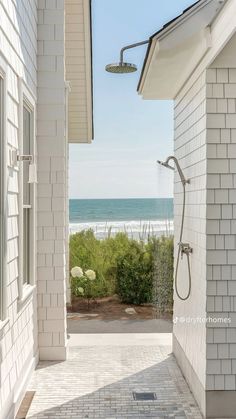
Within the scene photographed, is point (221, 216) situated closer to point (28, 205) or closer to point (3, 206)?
point (3, 206)

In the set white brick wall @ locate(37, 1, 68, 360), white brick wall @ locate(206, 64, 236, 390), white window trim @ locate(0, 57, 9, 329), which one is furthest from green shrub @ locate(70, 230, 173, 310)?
white window trim @ locate(0, 57, 9, 329)

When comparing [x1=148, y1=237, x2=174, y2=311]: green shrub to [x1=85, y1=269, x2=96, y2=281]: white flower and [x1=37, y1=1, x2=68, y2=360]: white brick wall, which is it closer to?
[x1=85, y1=269, x2=96, y2=281]: white flower

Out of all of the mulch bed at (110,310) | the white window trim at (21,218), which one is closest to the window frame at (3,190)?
the white window trim at (21,218)

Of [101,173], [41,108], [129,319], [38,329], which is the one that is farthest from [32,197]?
[101,173]

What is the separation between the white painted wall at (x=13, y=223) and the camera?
3252mm

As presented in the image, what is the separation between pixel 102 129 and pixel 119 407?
32.6 meters

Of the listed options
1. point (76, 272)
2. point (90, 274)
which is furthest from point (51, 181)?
point (90, 274)

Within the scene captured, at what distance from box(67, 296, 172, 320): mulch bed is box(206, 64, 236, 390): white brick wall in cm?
335

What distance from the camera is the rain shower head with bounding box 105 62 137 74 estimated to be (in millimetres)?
4812

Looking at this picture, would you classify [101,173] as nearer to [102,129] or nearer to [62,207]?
[102,129]

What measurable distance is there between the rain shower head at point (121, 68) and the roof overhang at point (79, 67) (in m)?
0.95

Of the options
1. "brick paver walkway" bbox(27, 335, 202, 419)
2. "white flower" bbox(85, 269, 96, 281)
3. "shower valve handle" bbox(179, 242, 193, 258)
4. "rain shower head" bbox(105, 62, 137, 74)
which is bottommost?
"brick paver walkway" bbox(27, 335, 202, 419)

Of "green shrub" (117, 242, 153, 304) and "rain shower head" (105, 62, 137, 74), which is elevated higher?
"rain shower head" (105, 62, 137, 74)

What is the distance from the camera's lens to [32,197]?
4676mm
